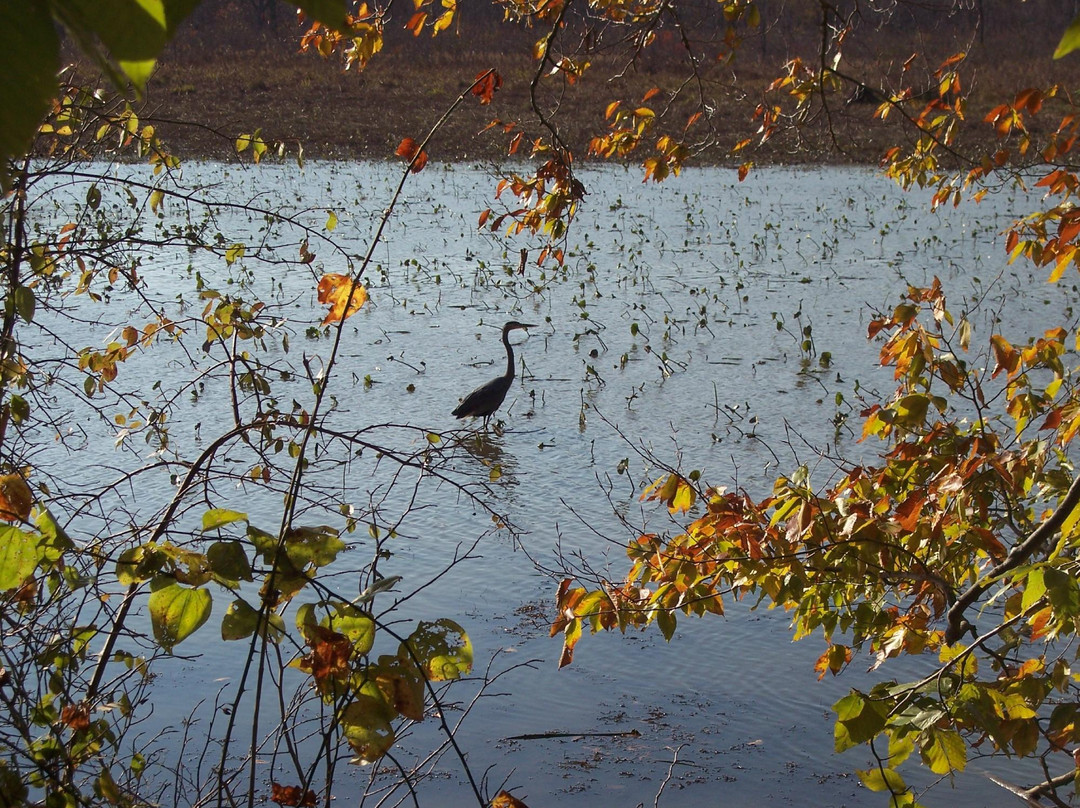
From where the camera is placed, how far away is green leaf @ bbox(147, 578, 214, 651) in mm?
1404

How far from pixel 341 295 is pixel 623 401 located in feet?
22.0

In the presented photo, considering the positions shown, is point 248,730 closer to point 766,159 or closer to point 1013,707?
point 1013,707

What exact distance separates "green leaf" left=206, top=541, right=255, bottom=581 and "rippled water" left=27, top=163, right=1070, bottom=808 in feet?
6.15

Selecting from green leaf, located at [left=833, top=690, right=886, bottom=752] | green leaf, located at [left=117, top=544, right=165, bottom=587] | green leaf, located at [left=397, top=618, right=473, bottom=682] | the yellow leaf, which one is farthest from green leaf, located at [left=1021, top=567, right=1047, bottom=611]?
the yellow leaf

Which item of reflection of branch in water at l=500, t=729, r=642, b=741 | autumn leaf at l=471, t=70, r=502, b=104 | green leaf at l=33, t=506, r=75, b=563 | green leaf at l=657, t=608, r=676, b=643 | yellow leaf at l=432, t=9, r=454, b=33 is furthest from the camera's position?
reflection of branch in water at l=500, t=729, r=642, b=741

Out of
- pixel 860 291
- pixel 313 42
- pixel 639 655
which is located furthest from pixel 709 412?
pixel 313 42

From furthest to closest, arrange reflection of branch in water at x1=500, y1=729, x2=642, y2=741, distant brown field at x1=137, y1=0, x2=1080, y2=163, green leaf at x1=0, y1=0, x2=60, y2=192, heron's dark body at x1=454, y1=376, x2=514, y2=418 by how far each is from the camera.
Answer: distant brown field at x1=137, y1=0, x2=1080, y2=163, heron's dark body at x1=454, y1=376, x2=514, y2=418, reflection of branch in water at x1=500, y1=729, x2=642, y2=741, green leaf at x1=0, y1=0, x2=60, y2=192

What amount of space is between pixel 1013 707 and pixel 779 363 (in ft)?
25.2

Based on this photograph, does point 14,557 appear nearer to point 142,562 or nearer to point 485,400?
point 142,562

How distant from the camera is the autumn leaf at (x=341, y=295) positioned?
1949mm

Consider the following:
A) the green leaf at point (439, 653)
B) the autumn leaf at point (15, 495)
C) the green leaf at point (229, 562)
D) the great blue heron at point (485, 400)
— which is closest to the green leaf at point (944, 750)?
the green leaf at point (439, 653)

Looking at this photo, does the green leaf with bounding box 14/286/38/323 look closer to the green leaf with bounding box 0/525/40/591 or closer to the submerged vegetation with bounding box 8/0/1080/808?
the submerged vegetation with bounding box 8/0/1080/808

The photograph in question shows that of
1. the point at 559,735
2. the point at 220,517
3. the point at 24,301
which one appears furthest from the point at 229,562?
the point at 559,735

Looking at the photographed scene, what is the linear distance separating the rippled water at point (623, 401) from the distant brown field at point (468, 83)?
4.78 meters
